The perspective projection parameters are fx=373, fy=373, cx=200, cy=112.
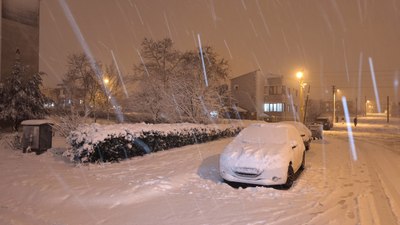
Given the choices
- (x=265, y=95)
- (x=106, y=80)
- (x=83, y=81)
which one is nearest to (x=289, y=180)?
(x=106, y=80)

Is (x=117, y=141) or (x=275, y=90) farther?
(x=275, y=90)

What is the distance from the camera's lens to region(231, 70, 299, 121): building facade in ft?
183

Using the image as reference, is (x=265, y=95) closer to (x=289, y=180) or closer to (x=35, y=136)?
(x=35, y=136)

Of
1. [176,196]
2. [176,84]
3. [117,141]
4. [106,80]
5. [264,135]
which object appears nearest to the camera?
[176,196]

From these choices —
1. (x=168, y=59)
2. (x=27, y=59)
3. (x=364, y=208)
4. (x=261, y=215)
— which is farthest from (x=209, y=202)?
(x=168, y=59)

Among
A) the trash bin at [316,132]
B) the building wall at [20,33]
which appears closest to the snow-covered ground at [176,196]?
the trash bin at [316,132]

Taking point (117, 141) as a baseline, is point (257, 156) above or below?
below

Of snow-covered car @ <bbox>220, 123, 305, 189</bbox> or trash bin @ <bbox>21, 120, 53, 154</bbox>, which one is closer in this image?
snow-covered car @ <bbox>220, 123, 305, 189</bbox>

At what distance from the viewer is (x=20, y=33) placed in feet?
87.3

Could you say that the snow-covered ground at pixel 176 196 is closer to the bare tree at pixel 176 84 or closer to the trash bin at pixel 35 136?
the trash bin at pixel 35 136

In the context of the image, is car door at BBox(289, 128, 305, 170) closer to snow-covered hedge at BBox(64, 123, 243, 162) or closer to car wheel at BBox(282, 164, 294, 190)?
car wheel at BBox(282, 164, 294, 190)

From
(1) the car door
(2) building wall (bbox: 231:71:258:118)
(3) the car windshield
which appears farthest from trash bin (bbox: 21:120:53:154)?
(2) building wall (bbox: 231:71:258:118)

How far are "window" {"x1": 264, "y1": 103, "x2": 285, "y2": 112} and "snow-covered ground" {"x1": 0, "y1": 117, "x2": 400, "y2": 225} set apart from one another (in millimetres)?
47445

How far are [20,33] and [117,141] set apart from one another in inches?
756
